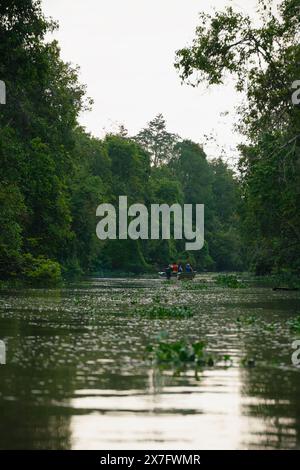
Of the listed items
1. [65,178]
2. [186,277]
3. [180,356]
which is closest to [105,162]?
[186,277]

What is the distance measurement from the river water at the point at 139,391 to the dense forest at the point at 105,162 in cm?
1774

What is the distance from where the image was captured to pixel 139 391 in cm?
1223

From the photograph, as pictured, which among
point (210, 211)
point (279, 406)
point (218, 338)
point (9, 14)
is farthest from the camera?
point (210, 211)

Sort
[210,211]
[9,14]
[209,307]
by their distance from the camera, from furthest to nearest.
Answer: [210,211]
[9,14]
[209,307]

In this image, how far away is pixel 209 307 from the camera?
112ft

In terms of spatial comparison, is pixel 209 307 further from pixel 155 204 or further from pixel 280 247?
pixel 155 204

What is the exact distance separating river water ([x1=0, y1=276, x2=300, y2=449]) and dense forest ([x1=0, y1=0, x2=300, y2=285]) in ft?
58.2

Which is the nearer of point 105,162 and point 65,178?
point 65,178

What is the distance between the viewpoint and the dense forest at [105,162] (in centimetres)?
3806

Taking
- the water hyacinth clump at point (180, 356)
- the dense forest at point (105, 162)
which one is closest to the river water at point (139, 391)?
the water hyacinth clump at point (180, 356)

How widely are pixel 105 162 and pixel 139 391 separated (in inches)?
4308

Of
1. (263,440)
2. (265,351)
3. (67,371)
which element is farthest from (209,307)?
(263,440)

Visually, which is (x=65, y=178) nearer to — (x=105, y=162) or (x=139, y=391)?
(x=105, y=162)

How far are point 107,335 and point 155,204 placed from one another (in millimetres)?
117841
